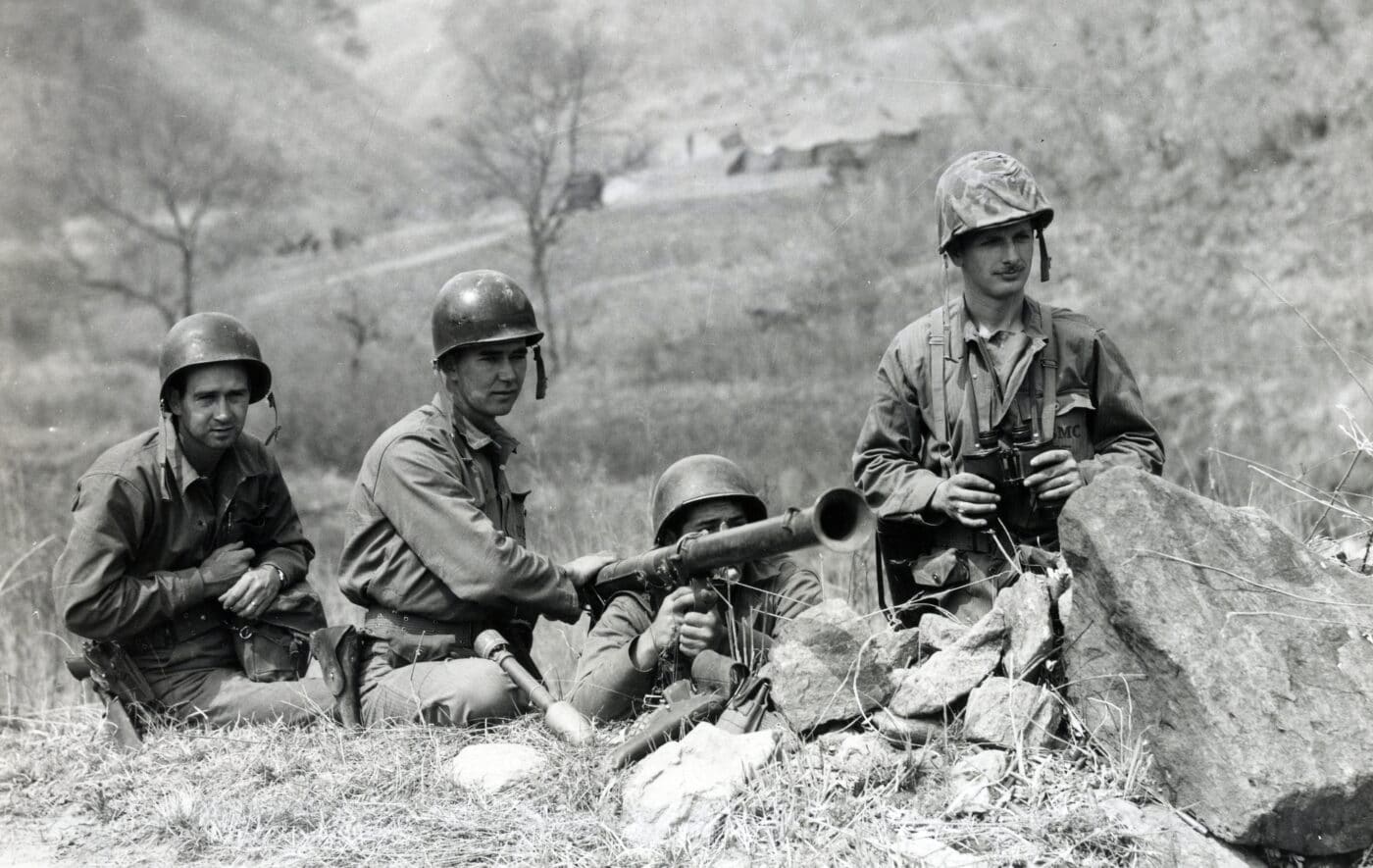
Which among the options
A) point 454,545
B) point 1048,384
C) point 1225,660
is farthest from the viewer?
point 454,545

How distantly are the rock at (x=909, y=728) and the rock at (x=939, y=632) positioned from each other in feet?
1.21

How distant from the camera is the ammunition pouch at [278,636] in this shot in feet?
19.6

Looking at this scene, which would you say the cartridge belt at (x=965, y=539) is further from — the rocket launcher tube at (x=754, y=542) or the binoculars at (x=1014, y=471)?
the rocket launcher tube at (x=754, y=542)

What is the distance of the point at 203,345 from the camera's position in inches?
225

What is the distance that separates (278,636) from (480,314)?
187 cm

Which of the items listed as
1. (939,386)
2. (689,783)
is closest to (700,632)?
(689,783)

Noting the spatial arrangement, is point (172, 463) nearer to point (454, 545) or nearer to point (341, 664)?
point (341, 664)

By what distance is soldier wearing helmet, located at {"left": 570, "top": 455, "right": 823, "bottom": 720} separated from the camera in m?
4.96

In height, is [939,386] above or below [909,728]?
above

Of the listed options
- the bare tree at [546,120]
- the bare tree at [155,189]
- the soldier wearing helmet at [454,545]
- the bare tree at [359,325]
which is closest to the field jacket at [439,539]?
the soldier wearing helmet at [454,545]

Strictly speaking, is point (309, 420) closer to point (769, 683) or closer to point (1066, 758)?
point (769, 683)

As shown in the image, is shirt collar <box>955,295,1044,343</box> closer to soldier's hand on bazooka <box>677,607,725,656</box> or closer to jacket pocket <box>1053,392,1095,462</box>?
jacket pocket <box>1053,392,1095,462</box>

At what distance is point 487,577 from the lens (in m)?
5.30

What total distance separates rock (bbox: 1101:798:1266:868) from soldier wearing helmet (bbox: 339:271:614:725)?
2.54 metres
